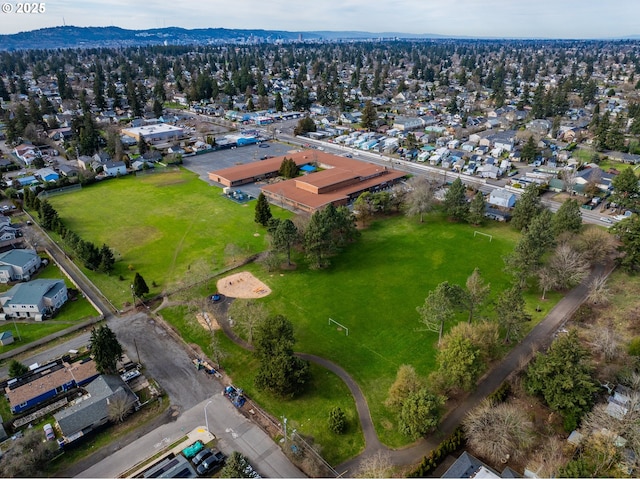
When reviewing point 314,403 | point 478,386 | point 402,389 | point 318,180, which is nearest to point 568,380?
point 478,386

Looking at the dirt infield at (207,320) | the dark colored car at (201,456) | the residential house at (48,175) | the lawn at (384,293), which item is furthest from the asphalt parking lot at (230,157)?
the dark colored car at (201,456)

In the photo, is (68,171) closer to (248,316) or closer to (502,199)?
(248,316)

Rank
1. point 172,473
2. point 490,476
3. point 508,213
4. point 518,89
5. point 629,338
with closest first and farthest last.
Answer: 1. point 490,476
2. point 172,473
3. point 629,338
4. point 508,213
5. point 518,89

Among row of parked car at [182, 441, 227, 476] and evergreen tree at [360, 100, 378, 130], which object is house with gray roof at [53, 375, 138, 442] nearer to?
row of parked car at [182, 441, 227, 476]

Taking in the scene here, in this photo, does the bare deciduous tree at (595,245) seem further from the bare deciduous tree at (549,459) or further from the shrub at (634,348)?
the bare deciduous tree at (549,459)

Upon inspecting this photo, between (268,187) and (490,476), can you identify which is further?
(268,187)

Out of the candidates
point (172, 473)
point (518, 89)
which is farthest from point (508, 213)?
point (518, 89)

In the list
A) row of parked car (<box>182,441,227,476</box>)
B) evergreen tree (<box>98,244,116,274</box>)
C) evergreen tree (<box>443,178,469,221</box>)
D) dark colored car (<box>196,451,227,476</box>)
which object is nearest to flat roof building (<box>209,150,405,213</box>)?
evergreen tree (<box>443,178,469,221</box>)

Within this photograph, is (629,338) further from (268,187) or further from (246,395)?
(268,187)
